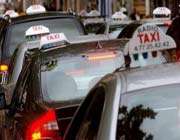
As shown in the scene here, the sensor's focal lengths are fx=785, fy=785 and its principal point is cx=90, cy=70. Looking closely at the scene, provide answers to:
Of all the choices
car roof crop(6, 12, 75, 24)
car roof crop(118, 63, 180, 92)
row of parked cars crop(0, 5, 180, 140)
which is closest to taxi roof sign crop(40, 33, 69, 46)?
row of parked cars crop(0, 5, 180, 140)

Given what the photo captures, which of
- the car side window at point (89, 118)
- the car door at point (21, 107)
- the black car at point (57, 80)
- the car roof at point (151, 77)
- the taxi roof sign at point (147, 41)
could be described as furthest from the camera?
the car door at point (21, 107)

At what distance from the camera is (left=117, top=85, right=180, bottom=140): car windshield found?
433 centimetres

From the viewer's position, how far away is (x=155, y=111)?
4453 millimetres

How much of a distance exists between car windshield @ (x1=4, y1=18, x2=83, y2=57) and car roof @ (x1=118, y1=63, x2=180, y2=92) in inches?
348

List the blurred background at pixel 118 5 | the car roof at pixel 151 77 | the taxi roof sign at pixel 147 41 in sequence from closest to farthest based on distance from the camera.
A: 1. the car roof at pixel 151 77
2. the taxi roof sign at pixel 147 41
3. the blurred background at pixel 118 5

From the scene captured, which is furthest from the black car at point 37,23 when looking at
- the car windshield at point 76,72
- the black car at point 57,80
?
the car windshield at point 76,72

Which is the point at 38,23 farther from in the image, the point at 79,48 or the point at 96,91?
the point at 96,91

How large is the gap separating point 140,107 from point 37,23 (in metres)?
9.55

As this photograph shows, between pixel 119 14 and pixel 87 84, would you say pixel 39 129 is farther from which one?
pixel 119 14

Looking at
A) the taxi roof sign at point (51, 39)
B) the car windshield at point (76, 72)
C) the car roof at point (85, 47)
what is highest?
the car roof at point (85, 47)

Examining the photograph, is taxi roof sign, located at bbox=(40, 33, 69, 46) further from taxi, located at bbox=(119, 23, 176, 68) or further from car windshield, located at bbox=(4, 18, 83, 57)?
car windshield, located at bbox=(4, 18, 83, 57)

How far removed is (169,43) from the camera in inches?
266

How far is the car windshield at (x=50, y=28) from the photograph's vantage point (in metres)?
13.8

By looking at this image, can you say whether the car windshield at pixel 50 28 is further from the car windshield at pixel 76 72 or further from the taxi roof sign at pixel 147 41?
the taxi roof sign at pixel 147 41
